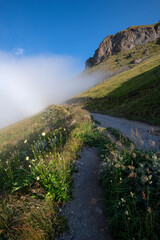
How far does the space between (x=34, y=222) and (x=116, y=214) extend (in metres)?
1.86

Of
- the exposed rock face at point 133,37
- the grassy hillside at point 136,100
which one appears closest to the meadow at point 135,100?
the grassy hillside at point 136,100

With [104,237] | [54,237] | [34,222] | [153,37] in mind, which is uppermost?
[153,37]

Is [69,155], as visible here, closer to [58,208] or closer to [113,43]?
[58,208]

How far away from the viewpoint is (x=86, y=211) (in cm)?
288

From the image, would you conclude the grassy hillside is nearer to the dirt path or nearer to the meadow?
the meadow

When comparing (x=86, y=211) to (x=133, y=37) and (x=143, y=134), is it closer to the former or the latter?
(x=143, y=134)

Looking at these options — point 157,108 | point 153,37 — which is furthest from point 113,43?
point 157,108

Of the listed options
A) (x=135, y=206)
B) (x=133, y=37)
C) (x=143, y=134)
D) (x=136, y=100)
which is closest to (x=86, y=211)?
(x=135, y=206)

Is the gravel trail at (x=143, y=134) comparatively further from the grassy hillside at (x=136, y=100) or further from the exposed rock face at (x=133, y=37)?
the exposed rock face at (x=133, y=37)

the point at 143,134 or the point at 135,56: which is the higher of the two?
the point at 135,56

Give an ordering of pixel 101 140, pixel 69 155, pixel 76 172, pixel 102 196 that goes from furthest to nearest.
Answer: pixel 101 140 < pixel 69 155 < pixel 76 172 < pixel 102 196

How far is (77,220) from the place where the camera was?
266cm

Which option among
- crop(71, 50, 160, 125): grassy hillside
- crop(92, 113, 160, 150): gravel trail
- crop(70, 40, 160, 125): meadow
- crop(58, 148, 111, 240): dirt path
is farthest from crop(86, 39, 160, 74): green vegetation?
crop(58, 148, 111, 240): dirt path

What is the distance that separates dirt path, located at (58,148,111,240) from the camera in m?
2.42
